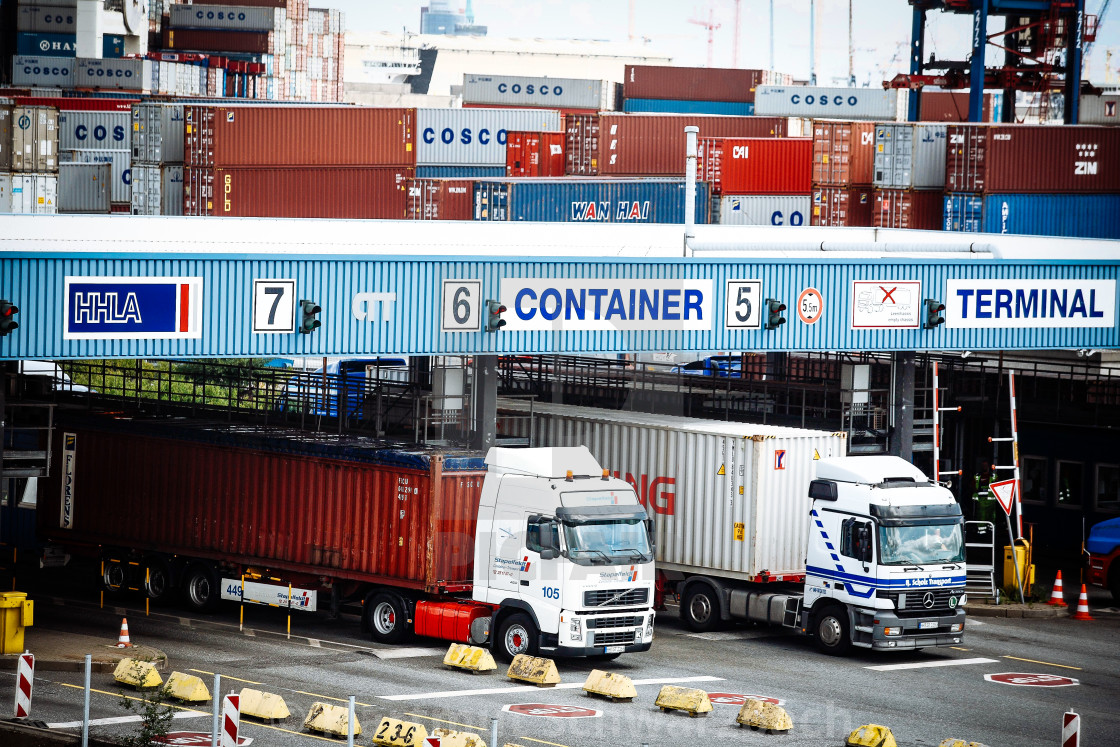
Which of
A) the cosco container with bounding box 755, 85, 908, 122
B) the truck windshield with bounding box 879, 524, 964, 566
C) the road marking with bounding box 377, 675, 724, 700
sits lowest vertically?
the road marking with bounding box 377, 675, 724, 700

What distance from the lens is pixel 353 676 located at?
2152 cm

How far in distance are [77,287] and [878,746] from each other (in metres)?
12.3

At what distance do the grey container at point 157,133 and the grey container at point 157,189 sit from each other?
0.89ft

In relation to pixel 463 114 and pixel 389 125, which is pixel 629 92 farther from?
pixel 389 125

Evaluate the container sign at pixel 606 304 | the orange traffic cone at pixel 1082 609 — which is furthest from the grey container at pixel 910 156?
the container sign at pixel 606 304

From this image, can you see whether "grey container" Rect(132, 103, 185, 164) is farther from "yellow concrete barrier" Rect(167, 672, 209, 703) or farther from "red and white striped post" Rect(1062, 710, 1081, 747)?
"red and white striped post" Rect(1062, 710, 1081, 747)

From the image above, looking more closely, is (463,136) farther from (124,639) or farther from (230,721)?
(230,721)

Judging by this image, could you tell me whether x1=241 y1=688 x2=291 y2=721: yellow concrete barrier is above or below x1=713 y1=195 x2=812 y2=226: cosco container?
below

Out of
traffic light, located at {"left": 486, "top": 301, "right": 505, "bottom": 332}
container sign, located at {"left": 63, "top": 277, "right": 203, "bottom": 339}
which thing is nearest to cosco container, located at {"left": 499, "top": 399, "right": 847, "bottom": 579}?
traffic light, located at {"left": 486, "top": 301, "right": 505, "bottom": 332}

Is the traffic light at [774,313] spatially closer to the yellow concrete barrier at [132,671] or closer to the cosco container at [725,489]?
the cosco container at [725,489]

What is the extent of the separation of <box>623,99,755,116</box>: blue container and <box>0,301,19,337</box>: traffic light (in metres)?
64.0

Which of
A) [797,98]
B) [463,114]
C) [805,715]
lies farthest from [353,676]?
[797,98]

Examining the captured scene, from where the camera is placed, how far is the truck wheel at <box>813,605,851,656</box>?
78.3 ft

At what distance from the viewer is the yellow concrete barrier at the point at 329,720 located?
18.1m
